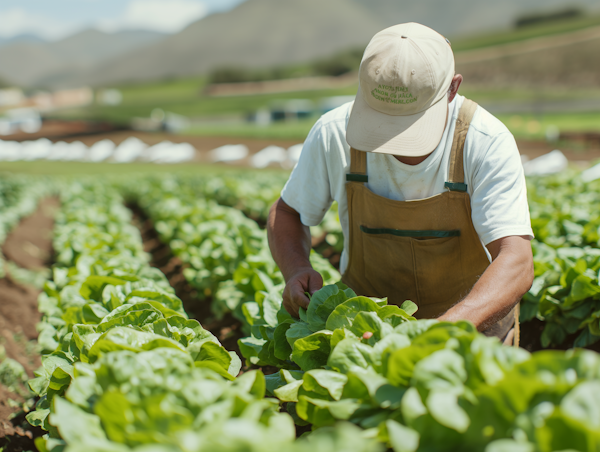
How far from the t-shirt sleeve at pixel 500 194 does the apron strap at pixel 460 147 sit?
107mm

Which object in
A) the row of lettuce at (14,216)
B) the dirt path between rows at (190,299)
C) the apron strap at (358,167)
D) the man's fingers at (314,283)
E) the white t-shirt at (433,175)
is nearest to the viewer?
the white t-shirt at (433,175)

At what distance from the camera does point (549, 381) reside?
120cm

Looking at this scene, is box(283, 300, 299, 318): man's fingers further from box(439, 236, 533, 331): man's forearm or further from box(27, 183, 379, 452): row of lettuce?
box(439, 236, 533, 331): man's forearm

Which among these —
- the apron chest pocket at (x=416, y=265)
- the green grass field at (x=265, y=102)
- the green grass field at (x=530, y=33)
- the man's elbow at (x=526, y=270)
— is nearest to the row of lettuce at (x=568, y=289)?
the apron chest pocket at (x=416, y=265)

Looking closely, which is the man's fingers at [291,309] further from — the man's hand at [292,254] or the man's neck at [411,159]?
the man's neck at [411,159]

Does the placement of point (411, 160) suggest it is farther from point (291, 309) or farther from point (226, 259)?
point (226, 259)

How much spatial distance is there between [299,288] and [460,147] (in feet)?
3.16

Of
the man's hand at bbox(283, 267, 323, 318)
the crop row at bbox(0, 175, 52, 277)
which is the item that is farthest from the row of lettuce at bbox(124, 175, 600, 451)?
the crop row at bbox(0, 175, 52, 277)

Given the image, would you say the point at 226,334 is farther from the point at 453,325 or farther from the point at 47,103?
the point at 47,103

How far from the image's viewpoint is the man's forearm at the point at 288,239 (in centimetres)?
266

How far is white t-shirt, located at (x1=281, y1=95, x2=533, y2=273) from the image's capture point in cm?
216

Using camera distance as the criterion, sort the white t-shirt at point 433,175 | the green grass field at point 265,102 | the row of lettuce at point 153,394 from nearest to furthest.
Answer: the row of lettuce at point 153,394
the white t-shirt at point 433,175
the green grass field at point 265,102

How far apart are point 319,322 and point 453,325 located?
0.69m

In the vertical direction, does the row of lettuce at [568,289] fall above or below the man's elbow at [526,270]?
below
